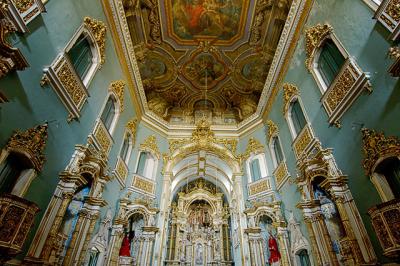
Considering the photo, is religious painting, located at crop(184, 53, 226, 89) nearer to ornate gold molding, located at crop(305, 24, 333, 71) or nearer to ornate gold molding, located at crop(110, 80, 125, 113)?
ornate gold molding, located at crop(110, 80, 125, 113)

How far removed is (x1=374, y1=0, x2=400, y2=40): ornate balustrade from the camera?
541 centimetres

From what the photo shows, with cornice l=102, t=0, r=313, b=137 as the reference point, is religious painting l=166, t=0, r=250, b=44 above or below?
above

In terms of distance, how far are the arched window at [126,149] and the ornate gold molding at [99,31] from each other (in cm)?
424

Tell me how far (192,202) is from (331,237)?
12.5 m

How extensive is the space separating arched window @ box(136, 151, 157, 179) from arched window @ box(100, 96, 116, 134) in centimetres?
330

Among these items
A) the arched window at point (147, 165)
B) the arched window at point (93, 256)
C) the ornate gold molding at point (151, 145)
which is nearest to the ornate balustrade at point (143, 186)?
the arched window at point (147, 165)

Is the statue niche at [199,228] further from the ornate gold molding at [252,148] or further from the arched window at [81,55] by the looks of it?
the arched window at [81,55]

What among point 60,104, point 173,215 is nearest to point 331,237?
point 60,104

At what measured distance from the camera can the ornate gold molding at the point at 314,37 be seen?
8.11 m

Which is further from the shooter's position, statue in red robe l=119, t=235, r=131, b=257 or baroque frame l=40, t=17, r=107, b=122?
statue in red robe l=119, t=235, r=131, b=257

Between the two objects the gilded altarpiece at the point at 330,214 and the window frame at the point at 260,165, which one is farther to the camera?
the window frame at the point at 260,165

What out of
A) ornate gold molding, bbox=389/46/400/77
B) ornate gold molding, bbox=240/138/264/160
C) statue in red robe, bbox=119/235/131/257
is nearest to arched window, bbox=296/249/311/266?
ornate gold molding, bbox=240/138/264/160

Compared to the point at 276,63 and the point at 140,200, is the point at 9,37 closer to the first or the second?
the point at 140,200

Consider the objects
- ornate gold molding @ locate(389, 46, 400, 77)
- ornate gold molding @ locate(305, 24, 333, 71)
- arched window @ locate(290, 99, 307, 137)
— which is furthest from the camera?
arched window @ locate(290, 99, 307, 137)
